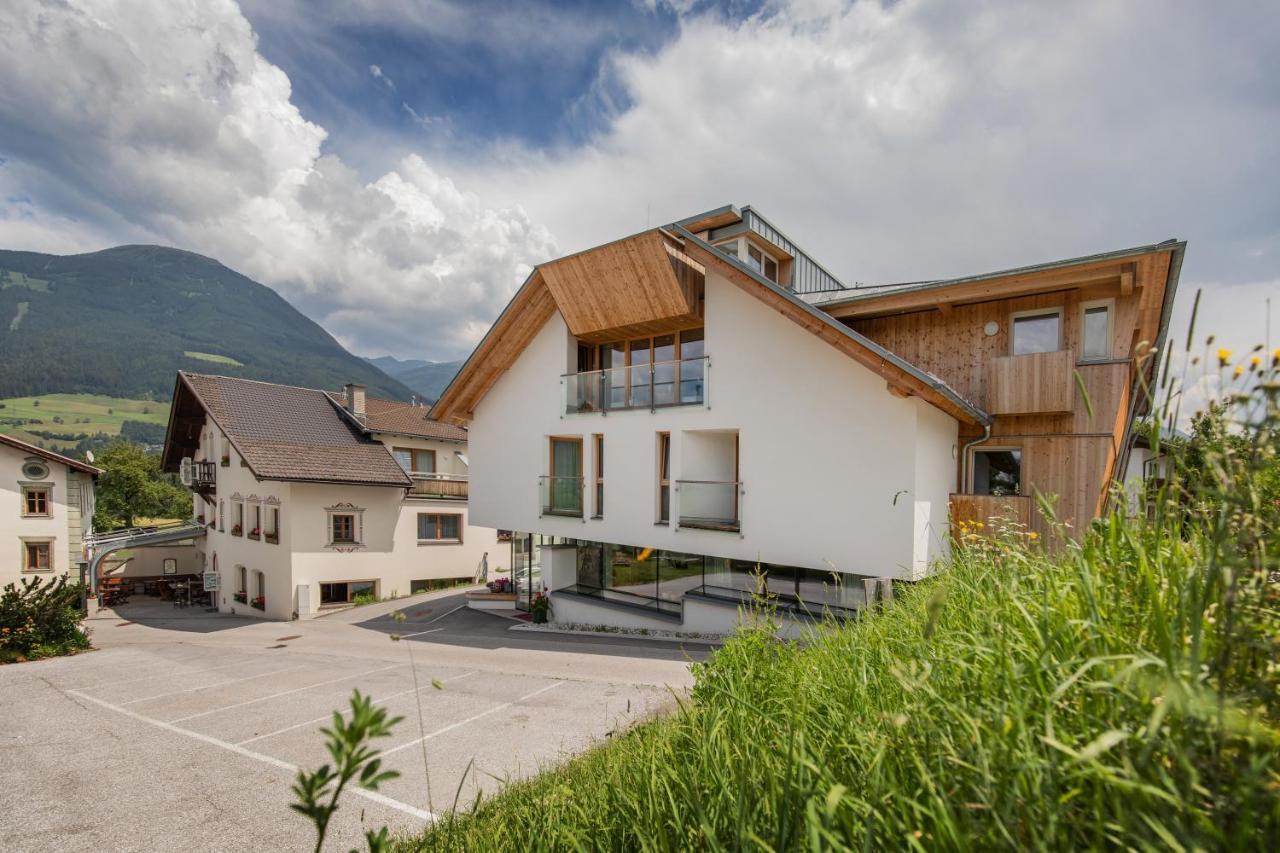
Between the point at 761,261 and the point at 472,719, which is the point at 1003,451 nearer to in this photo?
the point at 761,261

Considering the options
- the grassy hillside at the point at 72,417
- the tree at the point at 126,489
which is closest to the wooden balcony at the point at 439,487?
the tree at the point at 126,489

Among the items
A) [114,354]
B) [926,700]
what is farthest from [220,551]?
[114,354]

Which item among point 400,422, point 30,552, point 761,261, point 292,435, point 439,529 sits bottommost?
point 30,552

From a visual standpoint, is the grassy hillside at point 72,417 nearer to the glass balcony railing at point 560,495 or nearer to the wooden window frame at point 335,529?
the wooden window frame at point 335,529

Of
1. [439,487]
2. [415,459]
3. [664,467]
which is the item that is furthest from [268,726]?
[415,459]

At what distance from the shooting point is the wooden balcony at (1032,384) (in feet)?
35.2

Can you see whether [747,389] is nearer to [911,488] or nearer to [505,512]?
[911,488]

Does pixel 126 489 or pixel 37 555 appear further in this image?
pixel 126 489

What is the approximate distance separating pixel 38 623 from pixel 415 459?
1489 centimetres

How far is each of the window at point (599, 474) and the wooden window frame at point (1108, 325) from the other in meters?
10.7

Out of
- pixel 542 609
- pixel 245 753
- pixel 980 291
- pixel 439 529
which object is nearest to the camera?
pixel 245 753

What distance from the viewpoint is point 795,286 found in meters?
17.4

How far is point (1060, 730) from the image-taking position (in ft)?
5.37

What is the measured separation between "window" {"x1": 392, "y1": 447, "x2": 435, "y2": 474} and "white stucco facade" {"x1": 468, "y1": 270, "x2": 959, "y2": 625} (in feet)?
47.7
